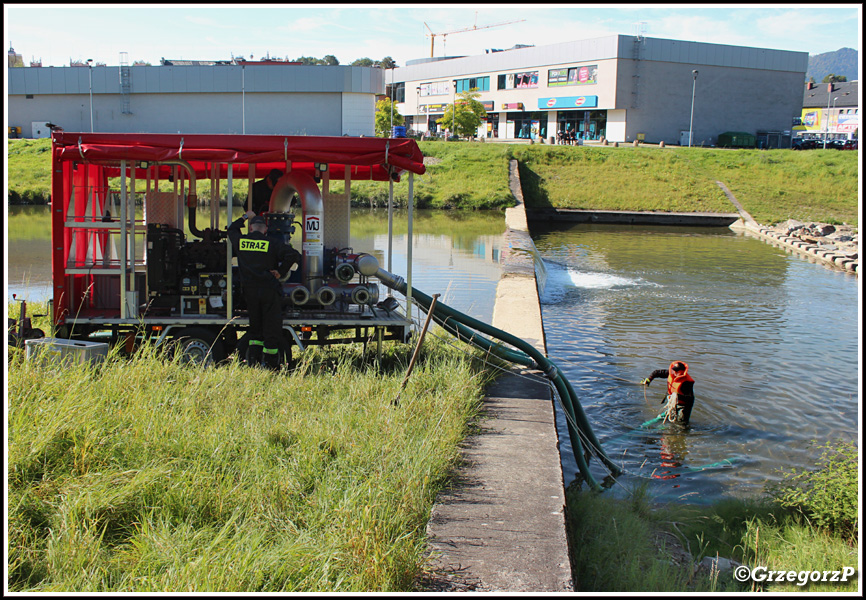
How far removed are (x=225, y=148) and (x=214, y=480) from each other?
15.9ft

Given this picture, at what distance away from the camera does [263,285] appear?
872 centimetres

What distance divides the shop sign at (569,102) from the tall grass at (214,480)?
72.3m

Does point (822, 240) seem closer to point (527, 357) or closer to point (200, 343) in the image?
point (527, 357)

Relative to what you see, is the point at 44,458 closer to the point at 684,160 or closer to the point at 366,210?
the point at 366,210

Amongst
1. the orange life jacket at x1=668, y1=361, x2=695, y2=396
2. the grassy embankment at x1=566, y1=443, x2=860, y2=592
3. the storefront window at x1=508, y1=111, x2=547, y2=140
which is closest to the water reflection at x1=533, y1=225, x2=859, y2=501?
the orange life jacket at x1=668, y1=361, x2=695, y2=396

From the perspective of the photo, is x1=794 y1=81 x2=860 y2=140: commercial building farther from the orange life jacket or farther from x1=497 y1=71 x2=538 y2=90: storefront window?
the orange life jacket

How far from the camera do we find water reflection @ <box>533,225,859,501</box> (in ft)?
29.8

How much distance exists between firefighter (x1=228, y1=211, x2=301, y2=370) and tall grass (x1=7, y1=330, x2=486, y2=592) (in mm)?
1249

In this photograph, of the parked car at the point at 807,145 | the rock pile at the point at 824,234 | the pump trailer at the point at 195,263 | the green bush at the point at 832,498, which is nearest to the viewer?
the green bush at the point at 832,498

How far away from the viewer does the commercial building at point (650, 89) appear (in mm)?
72438

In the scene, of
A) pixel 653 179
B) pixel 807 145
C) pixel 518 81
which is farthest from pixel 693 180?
pixel 518 81

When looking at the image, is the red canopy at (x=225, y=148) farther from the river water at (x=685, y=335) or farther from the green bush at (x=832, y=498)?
the green bush at (x=832, y=498)

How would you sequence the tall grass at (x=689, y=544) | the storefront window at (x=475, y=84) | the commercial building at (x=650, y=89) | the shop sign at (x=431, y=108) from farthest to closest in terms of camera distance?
the shop sign at (x=431, y=108), the storefront window at (x=475, y=84), the commercial building at (x=650, y=89), the tall grass at (x=689, y=544)

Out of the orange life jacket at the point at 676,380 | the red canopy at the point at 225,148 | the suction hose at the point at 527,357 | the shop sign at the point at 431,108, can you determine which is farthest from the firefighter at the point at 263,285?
the shop sign at the point at 431,108
